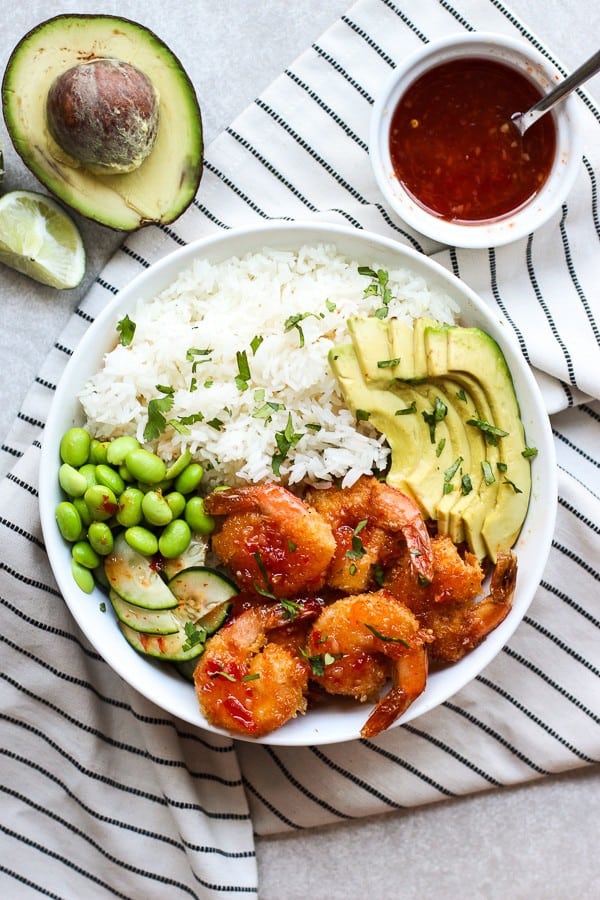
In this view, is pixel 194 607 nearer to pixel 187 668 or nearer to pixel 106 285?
pixel 187 668

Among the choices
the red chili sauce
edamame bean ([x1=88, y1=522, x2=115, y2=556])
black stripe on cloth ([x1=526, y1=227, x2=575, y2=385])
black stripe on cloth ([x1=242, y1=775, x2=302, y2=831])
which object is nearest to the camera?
edamame bean ([x1=88, y1=522, x2=115, y2=556])

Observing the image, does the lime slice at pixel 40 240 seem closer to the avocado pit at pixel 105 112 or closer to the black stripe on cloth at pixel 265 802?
the avocado pit at pixel 105 112

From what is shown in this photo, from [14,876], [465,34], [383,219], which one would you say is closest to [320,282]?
[383,219]

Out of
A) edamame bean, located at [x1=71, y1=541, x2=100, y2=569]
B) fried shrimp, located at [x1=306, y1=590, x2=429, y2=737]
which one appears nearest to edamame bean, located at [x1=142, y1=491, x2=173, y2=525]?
edamame bean, located at [x1=71, y1=541, x2=100, y2=569]

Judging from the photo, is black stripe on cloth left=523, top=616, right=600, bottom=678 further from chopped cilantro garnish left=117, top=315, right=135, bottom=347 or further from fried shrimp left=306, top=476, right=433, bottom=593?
chopped cilantro garnish left=117, top=315, right=135, bottom=347

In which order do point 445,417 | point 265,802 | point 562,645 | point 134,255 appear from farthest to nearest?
1. point 265,802
2. point 562,645
3. point 134,255
4. point 445,417

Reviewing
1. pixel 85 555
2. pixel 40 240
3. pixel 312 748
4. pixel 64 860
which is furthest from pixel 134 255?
pixel 64 860

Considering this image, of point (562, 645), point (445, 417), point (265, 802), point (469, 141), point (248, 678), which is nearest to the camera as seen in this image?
point (248, 678)
